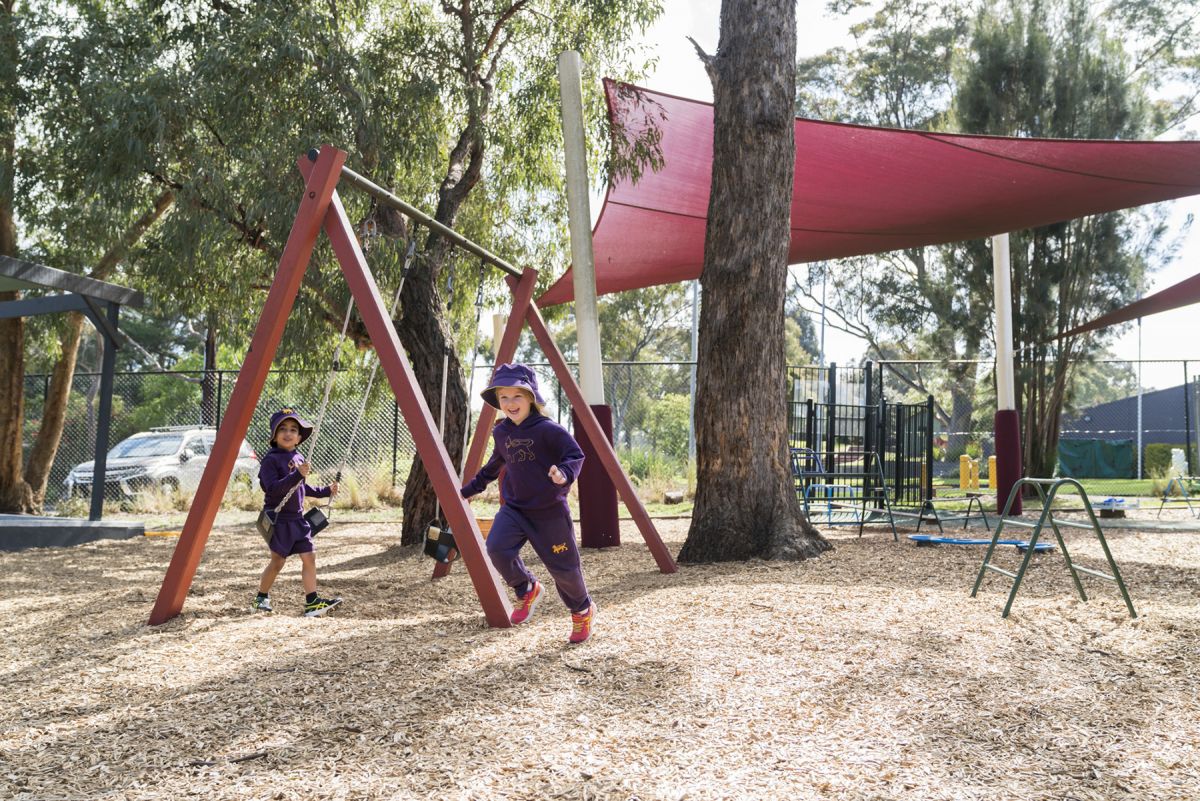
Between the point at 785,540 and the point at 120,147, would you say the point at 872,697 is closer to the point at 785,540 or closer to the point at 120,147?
the point at 785,540

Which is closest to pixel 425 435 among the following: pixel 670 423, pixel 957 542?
pixel 957 542

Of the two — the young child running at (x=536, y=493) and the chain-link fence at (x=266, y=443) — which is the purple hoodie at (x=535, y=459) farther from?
the chain-link fence at (x=266, y=443)

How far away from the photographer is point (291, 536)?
5379mm

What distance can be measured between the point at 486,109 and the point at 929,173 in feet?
13.9

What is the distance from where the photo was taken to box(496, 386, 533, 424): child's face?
438 centimetres

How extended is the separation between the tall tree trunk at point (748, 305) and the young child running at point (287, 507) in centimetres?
281

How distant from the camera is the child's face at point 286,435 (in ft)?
17.8

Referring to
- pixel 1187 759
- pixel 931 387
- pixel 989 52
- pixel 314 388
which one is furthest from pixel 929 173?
pixel 931 387

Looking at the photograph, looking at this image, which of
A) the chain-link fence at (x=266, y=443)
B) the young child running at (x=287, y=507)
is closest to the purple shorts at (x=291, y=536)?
the young child running at (x=287, y=507)

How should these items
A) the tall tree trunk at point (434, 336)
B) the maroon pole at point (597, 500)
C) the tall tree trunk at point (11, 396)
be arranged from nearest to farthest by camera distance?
the maroon pole at point (597, 500) → the tall tree trunk at point (434, 336) → the tall tree trunk at point (11, 396)

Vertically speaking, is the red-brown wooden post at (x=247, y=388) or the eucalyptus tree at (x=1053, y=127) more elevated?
the eucalyptus tree at (x=1053, y=127)

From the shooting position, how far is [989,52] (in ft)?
58.4

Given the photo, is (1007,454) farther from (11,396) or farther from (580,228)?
(11,396)

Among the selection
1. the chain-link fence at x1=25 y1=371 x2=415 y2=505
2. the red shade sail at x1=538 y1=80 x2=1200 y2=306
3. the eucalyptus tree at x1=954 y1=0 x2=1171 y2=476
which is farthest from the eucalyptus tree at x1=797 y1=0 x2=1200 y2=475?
the chain-link fence at x1=25 y1=371 x2=415 y2=505
